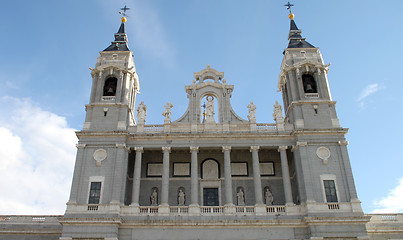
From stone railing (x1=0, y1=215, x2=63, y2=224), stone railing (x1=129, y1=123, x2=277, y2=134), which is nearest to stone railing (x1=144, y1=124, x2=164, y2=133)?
stone railing (x1=129, y1=123, x2=277, y2=134)

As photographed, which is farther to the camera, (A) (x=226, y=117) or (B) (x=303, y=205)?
(A) (x=226, y=117)

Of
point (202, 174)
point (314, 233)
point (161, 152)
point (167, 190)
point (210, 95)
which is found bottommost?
point (314, 233)

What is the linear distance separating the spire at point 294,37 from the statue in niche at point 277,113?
7.33 metres

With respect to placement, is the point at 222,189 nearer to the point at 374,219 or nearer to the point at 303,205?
the point at 303,205

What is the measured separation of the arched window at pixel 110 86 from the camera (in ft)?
112

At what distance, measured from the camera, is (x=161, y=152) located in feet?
109

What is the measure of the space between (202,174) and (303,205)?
8.75 metres

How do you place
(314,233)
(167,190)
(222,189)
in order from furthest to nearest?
1. (222,189)
2. (167,190)
3. (314,233)

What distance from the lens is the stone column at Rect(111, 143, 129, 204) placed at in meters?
28.9

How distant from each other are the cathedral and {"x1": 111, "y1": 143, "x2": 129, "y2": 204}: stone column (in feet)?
0.26

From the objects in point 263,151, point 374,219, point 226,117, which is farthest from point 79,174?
point 374,219

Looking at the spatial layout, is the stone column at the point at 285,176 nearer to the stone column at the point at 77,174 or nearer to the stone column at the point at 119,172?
the stone column at the point at 119,172

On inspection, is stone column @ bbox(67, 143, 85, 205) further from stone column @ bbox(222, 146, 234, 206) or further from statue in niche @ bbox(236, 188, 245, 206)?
statue in niche @ bbox(236, 188, 245, 206)

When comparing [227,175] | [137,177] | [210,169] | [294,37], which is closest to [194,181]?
[227,175]
